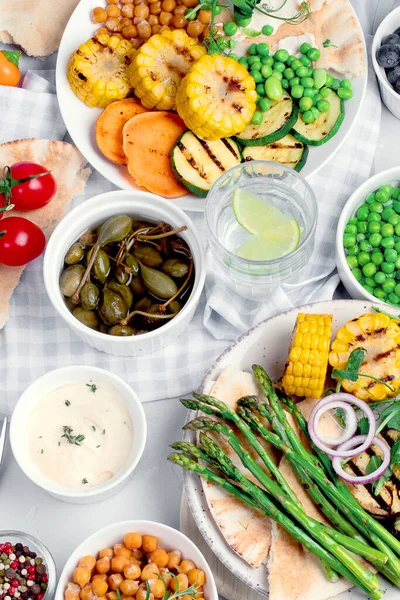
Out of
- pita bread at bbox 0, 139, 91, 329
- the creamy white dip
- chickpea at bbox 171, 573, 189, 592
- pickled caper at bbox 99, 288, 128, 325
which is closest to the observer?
chickpea at bbox 171, 573, 189, 592

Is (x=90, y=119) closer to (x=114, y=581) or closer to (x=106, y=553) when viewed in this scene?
(x=106, y=553)

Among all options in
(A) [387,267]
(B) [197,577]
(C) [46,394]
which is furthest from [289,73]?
(B) [197,577]

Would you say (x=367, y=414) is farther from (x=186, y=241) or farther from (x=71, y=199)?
(x=71, y=199)

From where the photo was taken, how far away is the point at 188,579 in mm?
3297

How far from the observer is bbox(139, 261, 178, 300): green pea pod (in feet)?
12.0

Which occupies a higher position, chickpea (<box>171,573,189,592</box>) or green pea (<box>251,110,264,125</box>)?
green pea (<box>251,110,264,125</box>)

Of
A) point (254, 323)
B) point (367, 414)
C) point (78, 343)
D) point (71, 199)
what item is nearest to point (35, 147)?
point (71, 199)

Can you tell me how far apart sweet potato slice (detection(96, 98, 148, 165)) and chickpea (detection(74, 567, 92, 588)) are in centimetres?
165

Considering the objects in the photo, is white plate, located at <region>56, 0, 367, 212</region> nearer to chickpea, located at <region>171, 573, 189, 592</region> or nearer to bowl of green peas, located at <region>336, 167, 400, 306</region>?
bowl of green peas, located at <region>336, 167, 400, 306</region>

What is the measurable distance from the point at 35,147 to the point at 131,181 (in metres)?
0.48

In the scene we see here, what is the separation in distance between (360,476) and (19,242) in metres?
1.66

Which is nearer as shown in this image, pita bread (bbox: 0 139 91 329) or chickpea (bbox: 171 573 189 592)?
chickpea (bbox: 171 573 189 592)

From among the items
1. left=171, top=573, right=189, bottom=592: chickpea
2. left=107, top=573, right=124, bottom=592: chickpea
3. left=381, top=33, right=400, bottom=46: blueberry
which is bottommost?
left=107, top=573, right=124, bottom=592: chickpea

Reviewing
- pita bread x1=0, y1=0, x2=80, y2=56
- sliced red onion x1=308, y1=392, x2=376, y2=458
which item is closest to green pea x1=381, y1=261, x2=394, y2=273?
sliced red onion x1=308, y1=392, x2=376, y2=458
